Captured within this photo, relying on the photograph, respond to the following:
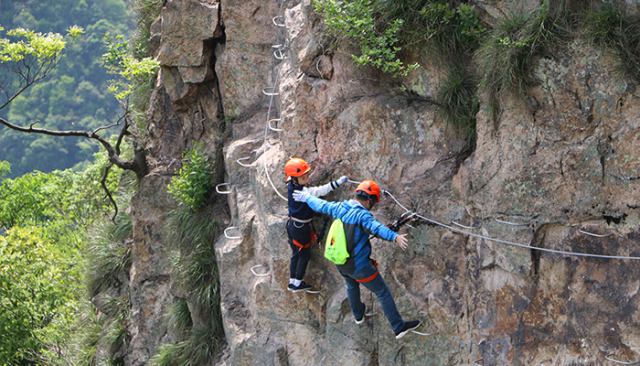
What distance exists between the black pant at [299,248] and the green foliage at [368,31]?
2.03 meters

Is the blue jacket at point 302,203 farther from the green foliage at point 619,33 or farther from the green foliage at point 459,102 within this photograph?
the green foliage at point 619,33

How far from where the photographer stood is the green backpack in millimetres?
5465

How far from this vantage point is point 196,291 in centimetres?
838

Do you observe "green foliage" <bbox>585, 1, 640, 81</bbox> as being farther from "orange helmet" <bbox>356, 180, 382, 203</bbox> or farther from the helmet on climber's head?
the helmet on climber's head

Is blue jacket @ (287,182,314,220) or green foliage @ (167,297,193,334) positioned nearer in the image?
blue jacket @ (287,182,314,220)

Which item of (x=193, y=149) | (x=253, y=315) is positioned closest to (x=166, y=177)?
(x=193, y=149)

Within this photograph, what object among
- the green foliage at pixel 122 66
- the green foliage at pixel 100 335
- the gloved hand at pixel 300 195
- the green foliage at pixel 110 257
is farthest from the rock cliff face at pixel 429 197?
the green foliage at pixel 110 257

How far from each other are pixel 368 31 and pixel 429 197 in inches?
77.3

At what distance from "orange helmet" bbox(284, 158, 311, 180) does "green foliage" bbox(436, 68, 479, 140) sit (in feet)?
5.54

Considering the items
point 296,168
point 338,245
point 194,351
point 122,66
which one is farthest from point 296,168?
point 122,66

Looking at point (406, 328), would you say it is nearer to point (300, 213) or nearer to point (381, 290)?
point (381, 290)

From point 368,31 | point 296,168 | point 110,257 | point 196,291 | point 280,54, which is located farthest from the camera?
point 110,257

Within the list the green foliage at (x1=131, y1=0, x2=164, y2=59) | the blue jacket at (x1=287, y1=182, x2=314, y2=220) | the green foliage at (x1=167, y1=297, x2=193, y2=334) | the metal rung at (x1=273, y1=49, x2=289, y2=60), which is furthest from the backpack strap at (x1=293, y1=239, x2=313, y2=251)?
the green foliage at (x1=131, y1=0, x2=164, y2=59)

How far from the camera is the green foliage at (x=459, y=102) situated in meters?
5.56
